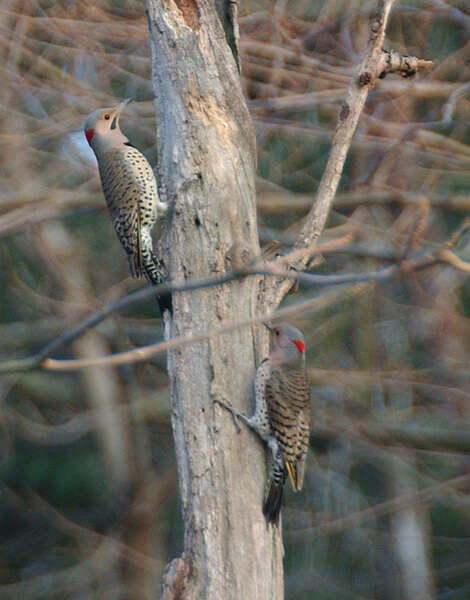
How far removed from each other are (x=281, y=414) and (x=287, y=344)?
587 millimetres

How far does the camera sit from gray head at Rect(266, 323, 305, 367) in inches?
144

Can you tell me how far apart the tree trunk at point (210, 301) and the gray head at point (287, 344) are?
1.44ft

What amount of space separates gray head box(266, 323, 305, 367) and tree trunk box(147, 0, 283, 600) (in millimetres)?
438

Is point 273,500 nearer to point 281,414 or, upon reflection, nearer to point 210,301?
point 281,414

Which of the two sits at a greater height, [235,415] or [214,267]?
[214,267]

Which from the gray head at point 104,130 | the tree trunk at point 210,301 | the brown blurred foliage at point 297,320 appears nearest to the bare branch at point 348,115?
the tree trunk at point 210,301

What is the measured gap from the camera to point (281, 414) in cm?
320

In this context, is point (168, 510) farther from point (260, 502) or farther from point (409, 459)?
point (260, 502)

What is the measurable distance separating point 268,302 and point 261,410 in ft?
1.53

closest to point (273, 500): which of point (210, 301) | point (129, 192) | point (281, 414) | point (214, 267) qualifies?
point (281, 414)

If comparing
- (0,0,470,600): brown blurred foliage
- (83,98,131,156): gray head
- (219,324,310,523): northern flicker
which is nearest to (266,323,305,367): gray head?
(219,324,310,523): northern flicker

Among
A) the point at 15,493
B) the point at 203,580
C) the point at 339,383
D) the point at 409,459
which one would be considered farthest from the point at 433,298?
the point at 15,493

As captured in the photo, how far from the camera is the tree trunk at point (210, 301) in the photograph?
2869 mm

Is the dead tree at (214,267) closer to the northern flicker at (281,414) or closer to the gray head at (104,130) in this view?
the northern flicker at (281,414)
